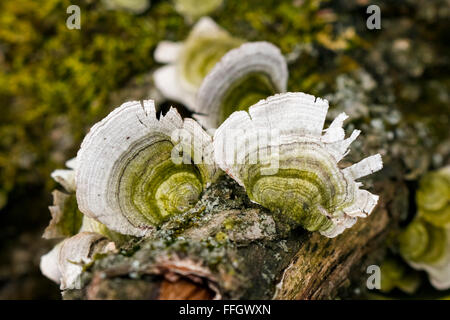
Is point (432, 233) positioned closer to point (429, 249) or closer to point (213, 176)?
point (429, 249)

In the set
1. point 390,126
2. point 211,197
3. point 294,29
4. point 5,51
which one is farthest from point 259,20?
point 5,51

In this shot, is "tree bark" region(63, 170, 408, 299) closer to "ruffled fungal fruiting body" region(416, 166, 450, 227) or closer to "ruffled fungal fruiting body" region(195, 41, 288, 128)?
"ruffled fungal fruiting body" region(195, 41, 288, 128)

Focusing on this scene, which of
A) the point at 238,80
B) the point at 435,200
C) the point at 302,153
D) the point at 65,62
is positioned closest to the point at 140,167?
the point at 302,153

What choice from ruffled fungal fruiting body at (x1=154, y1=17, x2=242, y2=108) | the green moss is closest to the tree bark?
ruffled fungal fruiting body at (x1=154, y1=17, x2=242, y2=108)

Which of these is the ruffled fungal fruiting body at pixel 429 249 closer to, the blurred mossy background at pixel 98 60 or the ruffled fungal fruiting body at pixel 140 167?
the blurred mossy background at pixel 98 60

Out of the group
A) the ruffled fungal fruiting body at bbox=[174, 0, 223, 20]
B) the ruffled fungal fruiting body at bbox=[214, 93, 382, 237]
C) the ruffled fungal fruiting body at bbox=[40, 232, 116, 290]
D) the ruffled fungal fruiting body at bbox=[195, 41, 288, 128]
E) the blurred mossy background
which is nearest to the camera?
the ruffled fungal fruiting body at bbox=[214, 93, 382, 237]
